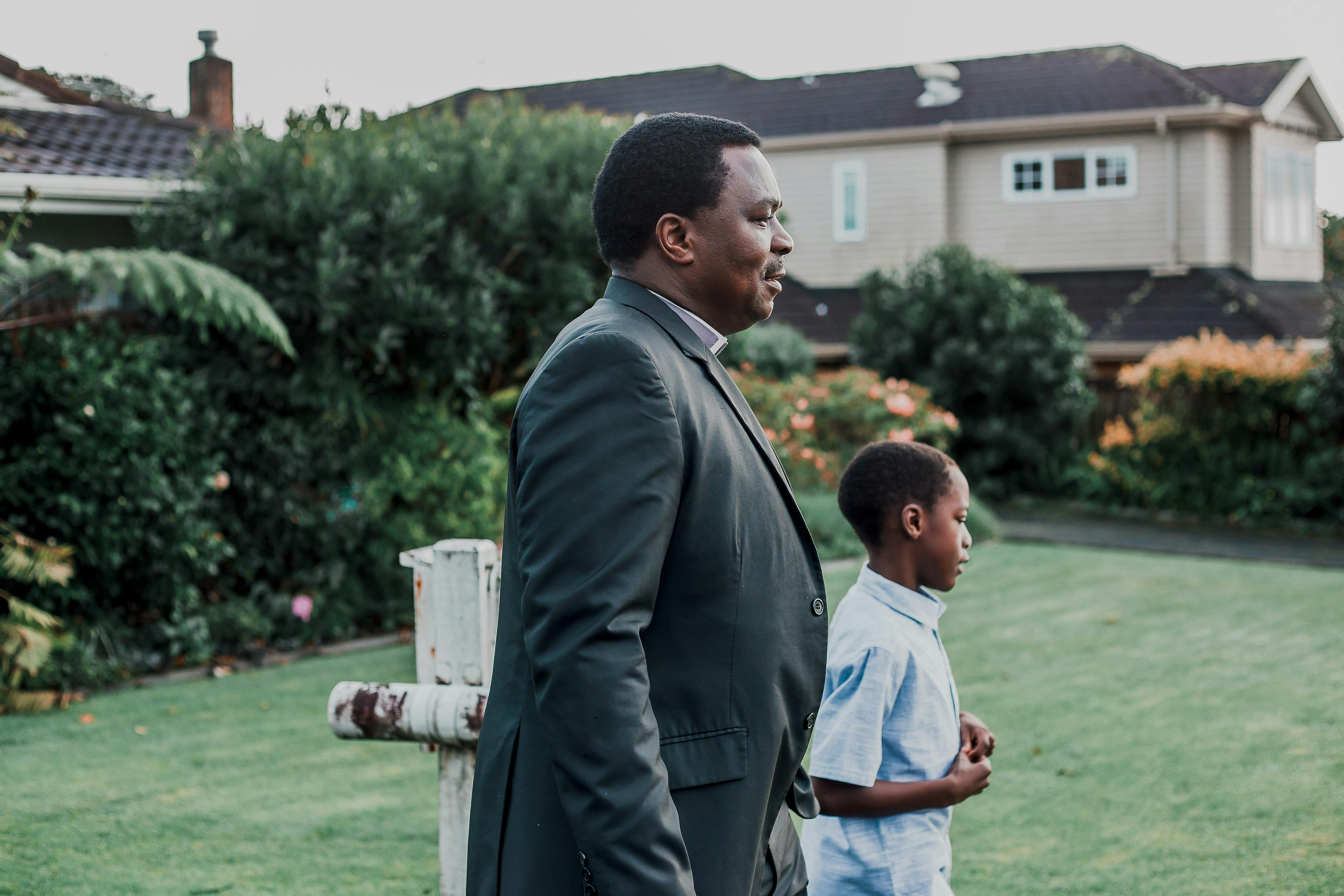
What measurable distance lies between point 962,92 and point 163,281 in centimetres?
2033

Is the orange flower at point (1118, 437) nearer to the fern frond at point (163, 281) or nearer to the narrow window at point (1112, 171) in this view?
the narrow window at point (1112, 171)

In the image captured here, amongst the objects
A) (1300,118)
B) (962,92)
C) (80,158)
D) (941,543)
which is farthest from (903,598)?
(1300,118)

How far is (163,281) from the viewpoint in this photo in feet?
27.0

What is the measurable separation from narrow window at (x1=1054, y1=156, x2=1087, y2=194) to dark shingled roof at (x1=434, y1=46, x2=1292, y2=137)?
0.87 m

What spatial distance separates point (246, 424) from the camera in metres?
9.59

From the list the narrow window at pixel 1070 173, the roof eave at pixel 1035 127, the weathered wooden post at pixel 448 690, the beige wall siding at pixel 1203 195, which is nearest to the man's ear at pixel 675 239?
the weathered wooden post at pixel 448 690

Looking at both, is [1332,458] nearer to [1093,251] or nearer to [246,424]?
[1093,251]

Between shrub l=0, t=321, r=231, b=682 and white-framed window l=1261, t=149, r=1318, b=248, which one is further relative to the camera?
white-framed window l=1261, t=149, r=1318, b=248

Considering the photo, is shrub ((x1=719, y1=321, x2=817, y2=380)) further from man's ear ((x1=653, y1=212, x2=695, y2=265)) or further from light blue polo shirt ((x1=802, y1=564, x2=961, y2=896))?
man's ear ((x1=653, y1=212, x2=695, y2=265))

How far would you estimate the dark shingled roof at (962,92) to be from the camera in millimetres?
23859

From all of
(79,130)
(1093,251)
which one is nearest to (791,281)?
(1093,251)

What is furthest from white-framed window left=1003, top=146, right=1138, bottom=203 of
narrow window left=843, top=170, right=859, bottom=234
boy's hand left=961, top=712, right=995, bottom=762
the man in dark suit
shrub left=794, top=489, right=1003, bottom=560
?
the man in dark suit

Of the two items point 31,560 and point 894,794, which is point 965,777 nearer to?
point 894,794

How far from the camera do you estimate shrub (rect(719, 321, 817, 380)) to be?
18078 millimetres
